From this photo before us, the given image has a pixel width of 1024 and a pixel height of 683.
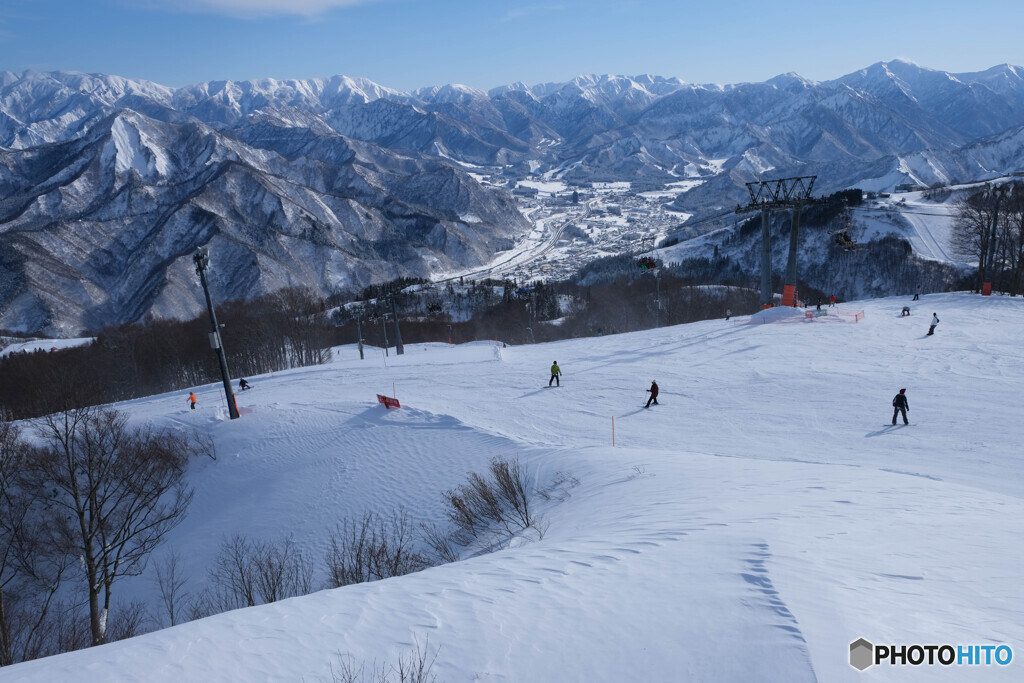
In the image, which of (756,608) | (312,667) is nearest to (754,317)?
(756,608)

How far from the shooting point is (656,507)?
34.5ft

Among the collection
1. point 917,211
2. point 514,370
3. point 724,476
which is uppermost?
point 917,211

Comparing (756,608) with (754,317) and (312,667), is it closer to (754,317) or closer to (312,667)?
(312,667)

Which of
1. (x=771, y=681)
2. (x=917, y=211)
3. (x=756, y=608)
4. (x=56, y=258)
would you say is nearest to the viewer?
(x=771, y=681)

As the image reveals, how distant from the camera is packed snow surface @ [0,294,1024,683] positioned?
5770 mm

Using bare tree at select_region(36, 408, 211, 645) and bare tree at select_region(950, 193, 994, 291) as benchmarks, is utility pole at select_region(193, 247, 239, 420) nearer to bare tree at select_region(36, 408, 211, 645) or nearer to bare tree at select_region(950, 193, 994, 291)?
bare tree at select_region(36, 408, 211, 645)

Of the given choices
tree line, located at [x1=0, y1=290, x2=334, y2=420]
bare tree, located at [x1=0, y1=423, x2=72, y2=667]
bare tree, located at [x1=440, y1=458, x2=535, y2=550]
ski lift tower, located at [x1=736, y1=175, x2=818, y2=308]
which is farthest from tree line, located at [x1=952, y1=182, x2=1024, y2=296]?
tree line, located at [x1=0, y1=290, x2=334, y2=420]

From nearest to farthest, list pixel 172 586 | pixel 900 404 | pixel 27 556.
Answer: pixel 172 586 < pixel 900 404 < pixel 27 556

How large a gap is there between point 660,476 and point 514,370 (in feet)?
50.3

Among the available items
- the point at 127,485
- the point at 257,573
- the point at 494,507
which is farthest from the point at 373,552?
the point at 127,485

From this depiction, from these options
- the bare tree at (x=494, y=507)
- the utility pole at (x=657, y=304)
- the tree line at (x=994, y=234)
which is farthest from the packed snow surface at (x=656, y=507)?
the utility pole at (x=657, y=304)

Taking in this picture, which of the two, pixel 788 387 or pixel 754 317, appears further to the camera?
pixel 754 317

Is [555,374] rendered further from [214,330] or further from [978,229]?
[978,229]

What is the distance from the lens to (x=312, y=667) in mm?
6172
